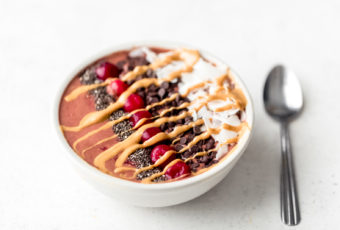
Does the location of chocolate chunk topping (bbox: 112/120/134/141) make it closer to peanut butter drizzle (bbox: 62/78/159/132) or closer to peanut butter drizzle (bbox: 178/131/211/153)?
peanut butter drizzle (bbox: 62/78/159/132)

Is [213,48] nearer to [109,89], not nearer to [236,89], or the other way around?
[236,89]

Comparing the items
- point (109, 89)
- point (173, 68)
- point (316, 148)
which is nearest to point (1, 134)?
point (109, 89)

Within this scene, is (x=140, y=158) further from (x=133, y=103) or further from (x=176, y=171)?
(x=133, y=103)

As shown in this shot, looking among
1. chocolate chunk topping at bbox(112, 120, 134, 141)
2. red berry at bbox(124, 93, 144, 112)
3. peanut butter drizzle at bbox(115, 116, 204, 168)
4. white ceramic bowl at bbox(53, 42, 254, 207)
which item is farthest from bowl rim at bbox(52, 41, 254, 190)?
red berry at bbox(124, 93, 144, 112)

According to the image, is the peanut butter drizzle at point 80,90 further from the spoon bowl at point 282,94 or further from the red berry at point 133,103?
the spoon bowl at point 282,94

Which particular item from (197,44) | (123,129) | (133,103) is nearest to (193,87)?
(133,103)

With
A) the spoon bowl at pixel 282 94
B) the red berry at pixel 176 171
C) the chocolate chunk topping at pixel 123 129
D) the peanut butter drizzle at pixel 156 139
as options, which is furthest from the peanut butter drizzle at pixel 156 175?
the spoon bowl at pixel 282 94
